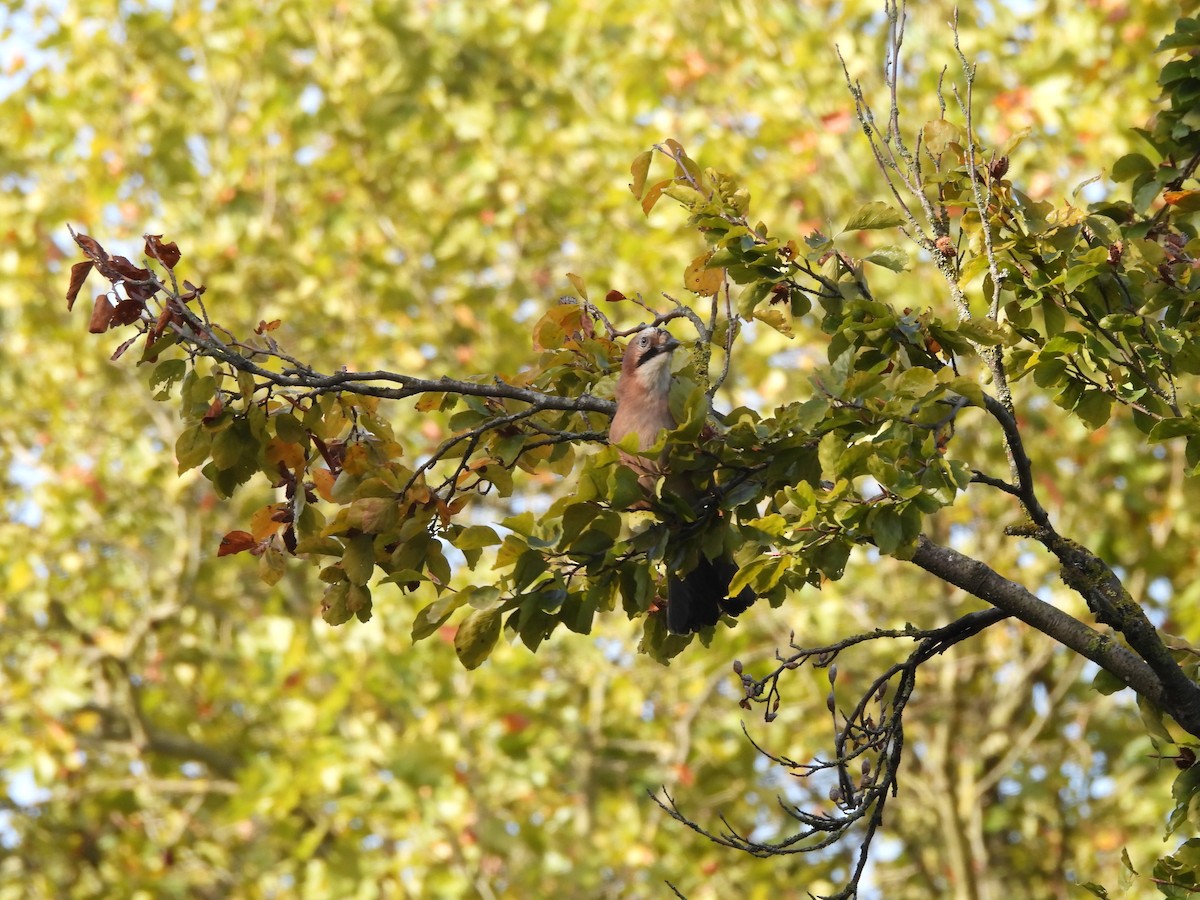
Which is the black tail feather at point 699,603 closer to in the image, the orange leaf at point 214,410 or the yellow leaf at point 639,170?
the yellow leaf at point 639,170

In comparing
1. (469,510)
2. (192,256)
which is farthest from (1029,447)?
(192,256)

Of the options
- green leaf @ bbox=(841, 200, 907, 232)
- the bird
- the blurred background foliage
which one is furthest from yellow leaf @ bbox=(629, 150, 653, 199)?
the blurred background foliage

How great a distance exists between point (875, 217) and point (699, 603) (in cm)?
89

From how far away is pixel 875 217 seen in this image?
9.90 feet

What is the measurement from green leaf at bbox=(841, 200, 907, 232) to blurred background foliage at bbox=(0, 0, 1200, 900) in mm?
5024

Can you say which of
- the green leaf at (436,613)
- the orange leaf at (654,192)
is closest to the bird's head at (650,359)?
the orange leaf at (654,192)

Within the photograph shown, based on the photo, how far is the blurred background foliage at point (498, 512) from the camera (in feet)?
27.7

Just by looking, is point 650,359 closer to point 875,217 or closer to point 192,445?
point 875,217

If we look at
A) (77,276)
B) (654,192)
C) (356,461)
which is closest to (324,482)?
(356,461)

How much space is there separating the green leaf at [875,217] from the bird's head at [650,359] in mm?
574

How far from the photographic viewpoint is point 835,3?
362 inches

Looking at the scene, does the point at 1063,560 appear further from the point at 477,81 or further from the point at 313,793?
the point at 477,81

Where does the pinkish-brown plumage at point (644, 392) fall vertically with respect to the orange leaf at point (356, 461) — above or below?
above

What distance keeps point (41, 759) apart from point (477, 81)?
5.67 m
